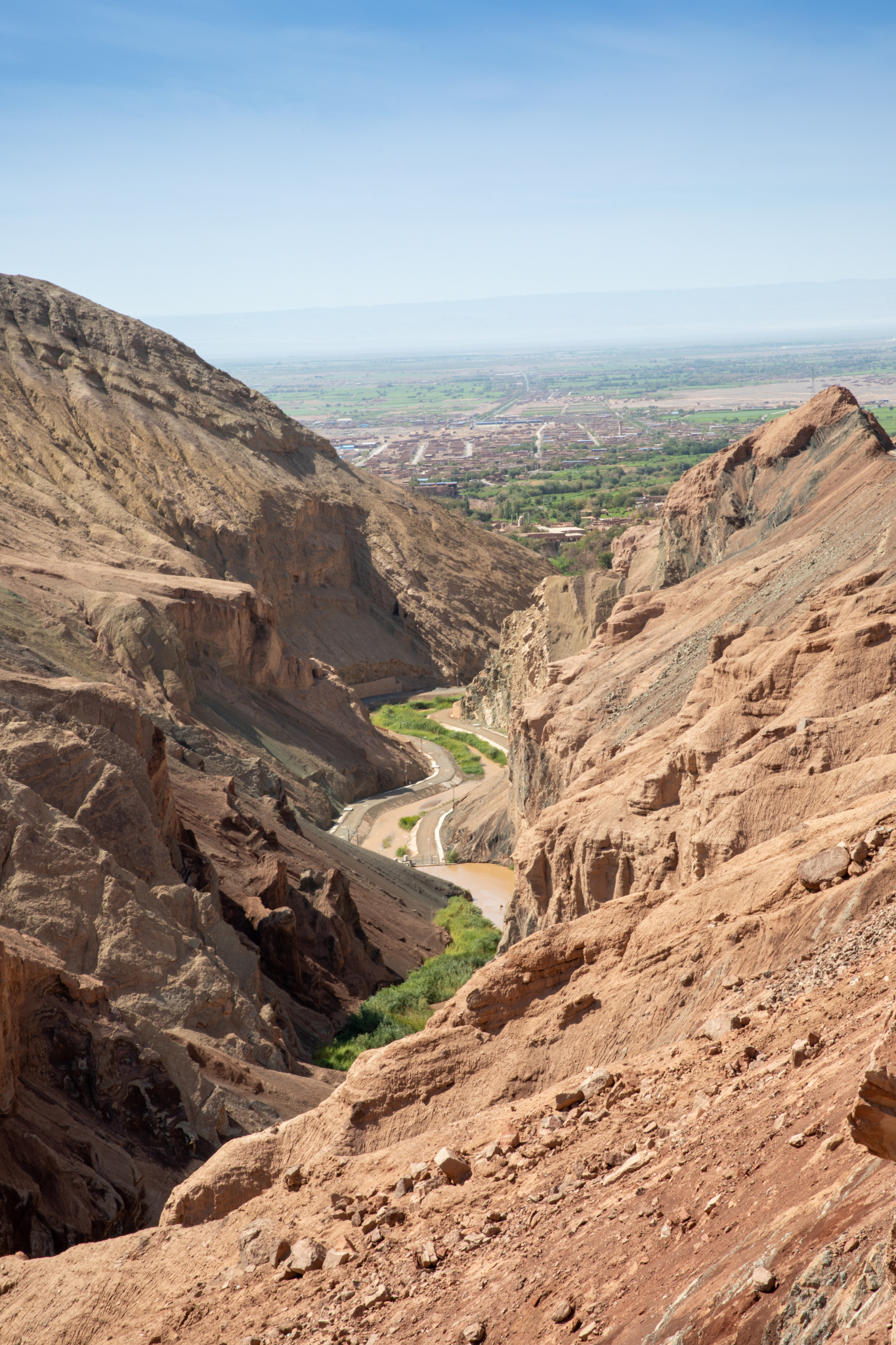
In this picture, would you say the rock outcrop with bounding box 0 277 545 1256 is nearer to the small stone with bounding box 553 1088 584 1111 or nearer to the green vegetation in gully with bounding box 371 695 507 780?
the green vegetation in gully with bounding box 371 695 507 780

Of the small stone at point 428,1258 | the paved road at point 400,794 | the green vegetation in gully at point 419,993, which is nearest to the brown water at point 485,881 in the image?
the green vegetation in gully at point 419,993

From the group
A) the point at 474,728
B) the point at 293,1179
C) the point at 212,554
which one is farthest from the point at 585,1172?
the point at 212,554

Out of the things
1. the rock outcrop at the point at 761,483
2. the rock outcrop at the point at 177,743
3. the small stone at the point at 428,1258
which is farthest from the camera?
the rock outcrop at the point at 761,483

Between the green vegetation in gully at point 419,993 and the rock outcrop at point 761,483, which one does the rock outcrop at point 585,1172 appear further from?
the rock outcrop at point 761,483

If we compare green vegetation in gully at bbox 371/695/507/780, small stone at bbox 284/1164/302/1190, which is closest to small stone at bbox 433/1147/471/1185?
small stone at bbox 284/1164/302/1190

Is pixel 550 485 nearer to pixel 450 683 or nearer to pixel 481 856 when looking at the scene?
pixel 450 683

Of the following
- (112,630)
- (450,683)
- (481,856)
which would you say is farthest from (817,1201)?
(450,683)

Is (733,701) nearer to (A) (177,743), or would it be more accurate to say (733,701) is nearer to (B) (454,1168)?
(B) (454,1168)
